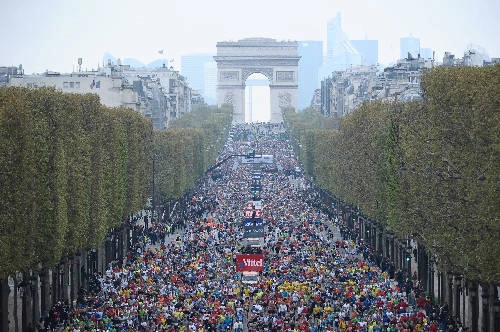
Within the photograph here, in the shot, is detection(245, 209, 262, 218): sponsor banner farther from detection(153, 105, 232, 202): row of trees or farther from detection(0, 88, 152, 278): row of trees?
detection(153, 105, 232, 202): row of trees

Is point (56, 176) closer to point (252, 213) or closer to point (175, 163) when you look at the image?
point (252, 213)

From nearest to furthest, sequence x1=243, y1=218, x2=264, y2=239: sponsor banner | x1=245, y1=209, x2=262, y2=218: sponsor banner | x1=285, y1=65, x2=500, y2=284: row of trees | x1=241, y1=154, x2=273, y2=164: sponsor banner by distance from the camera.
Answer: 1. x1=285, y1=65, x2=500, y2=284: row of trees
2. x1=243, y1=218, x2=264, y2=239: sponsor banner
3. x1=245, y1=209, x2=262, y2=218: sponsor banner
4. x1=241, y1=154, x2=273, y2=164: sponsor banner

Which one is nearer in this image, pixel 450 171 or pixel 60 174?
pixel 450 171

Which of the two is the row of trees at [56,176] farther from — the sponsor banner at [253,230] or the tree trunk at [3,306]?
the sponsor banner at [253,230]

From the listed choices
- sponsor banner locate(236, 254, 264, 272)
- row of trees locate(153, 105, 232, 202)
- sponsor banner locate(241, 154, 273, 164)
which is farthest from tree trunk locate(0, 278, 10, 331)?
sponsor banner locate(241, 154, 273, 164)

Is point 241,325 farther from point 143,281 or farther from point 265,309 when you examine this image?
point 143,281

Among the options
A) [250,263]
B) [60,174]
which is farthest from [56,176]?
[250,263]

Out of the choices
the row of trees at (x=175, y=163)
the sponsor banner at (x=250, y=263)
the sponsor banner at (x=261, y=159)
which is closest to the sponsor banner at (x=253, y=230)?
the sponsor banner at (x=250, y=263)
